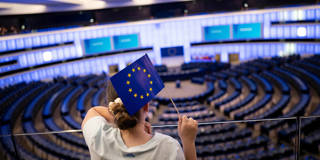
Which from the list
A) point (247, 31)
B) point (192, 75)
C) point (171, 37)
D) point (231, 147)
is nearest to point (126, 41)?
point (171, 37)

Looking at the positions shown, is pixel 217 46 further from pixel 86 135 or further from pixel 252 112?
pixel 86 135

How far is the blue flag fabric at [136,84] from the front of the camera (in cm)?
159

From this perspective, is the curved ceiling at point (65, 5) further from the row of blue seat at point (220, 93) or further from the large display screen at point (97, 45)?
the row of blue seat at point (220, 93)

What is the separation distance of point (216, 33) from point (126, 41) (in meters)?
8.71

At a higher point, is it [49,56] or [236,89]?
[49,56]

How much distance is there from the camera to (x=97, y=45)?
2439 centimetres

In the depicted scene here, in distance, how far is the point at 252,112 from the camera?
1199 cm

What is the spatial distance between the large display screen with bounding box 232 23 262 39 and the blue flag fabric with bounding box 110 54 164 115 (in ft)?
78.5

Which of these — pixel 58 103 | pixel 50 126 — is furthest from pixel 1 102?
pixel 50 126

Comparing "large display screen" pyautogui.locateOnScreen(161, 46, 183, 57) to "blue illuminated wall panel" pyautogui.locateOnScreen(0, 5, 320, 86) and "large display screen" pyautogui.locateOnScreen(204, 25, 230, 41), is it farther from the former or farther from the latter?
"large display screen" pyautogui.locateOnScreen(204, 25, 230, 41)

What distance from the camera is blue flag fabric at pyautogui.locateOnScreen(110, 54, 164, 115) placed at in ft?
5.22

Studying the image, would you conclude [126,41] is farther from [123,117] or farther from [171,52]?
[123,117]

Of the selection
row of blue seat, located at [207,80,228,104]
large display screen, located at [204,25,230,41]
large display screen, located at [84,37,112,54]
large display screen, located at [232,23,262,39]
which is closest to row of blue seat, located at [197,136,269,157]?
row of blue seat, located at [207,80,228,104]

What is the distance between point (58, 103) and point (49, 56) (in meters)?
8.35
